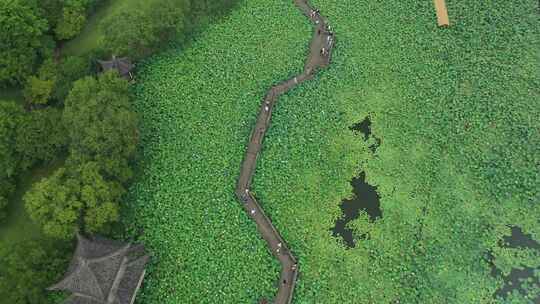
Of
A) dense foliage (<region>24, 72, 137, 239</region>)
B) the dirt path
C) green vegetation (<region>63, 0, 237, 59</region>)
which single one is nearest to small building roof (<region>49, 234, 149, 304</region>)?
dense foliage (<region>24, 72, 137, 239</region>)

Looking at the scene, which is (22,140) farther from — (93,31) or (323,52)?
(323,52)

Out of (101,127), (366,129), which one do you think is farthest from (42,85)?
(366,129)

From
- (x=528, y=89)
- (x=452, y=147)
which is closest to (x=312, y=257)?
(x=452, y=147)

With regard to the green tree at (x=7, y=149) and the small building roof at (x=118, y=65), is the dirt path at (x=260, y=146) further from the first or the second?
the green tree at (x=7, y=149)

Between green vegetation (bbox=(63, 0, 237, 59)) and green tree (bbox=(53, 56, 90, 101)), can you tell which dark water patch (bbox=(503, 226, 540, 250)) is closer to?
green vegetation (bbox=(63, 0, 237, 59))

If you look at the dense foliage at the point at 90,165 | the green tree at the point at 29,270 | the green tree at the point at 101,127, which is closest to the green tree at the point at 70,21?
the dense foliage at the point at 90,165
